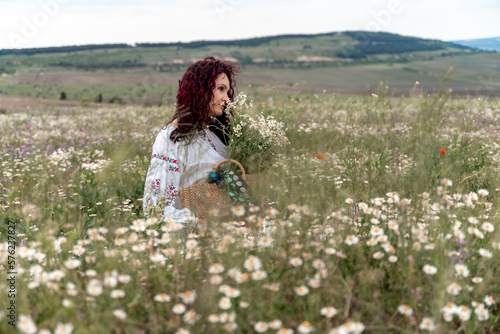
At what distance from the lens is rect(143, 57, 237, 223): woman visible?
341 cm

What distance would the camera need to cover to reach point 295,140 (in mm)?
6055

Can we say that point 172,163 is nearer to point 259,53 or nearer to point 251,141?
point 251,141

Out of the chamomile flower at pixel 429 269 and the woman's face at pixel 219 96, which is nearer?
the chamomile flower at pixel 429 269

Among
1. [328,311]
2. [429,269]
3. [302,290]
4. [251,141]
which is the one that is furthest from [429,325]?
[251,141]

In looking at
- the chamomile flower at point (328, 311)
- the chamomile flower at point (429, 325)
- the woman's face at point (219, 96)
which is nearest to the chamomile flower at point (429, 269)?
the chamomile flower at point (429, 325)

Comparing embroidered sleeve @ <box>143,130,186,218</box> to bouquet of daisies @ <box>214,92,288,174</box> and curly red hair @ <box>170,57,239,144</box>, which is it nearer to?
curly red hair @ <box>170,57,239,144</box>

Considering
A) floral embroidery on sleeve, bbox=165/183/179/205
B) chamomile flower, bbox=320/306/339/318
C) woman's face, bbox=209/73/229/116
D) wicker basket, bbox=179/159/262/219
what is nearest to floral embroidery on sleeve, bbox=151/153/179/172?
floral embroidery on sleeve, bbox=165/183/179/205

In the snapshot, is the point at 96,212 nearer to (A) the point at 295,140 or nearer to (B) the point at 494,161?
(A) the point at 295,140

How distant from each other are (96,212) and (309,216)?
8.76 ft

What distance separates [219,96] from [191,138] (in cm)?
48

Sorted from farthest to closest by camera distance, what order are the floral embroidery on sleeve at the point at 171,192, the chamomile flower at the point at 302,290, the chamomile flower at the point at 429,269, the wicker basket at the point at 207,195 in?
the floral embroidery on sleeve at the point at 171,192, the wicker basket at the point at 207,195, the chamomile flower at the point at 429,269, the chamomile flower at the point at 302,290

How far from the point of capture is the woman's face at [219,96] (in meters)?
3.67

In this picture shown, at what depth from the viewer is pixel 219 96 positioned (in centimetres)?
370

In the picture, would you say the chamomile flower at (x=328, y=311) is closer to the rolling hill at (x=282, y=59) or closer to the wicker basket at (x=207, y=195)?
the wicker basket at (x=207, y=195)
